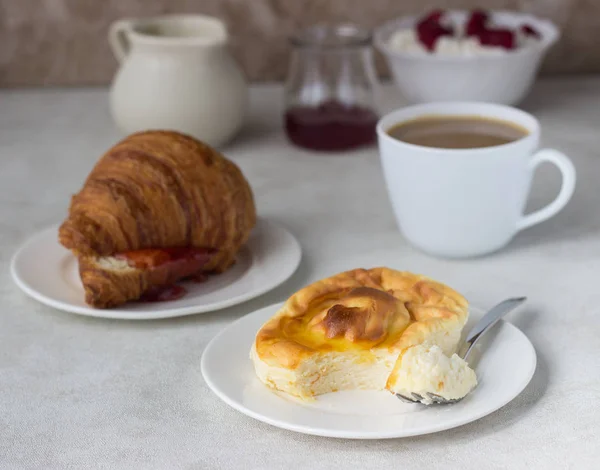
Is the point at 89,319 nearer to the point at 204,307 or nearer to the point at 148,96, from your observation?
the point at 204,307

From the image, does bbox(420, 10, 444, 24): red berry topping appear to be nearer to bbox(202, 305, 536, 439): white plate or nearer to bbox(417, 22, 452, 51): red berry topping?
bbox(417, 22, 452, 51): red berry topping

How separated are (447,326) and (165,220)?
0.32m

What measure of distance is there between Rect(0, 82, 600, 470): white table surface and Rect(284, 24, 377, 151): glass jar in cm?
3

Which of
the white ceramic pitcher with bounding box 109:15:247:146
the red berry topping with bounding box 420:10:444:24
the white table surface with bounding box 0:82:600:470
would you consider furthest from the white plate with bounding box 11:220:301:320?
the red berry topping with bounding box 420:10:444:24

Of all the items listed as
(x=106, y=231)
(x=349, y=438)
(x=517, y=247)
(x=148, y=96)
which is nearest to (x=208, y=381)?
(x=349, y=438)

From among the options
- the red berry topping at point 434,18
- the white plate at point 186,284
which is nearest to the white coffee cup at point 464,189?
the white plate at point 186,284

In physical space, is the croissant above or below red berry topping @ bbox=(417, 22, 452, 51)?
below

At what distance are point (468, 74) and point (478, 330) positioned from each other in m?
0.67

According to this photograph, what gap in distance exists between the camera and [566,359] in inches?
31.7

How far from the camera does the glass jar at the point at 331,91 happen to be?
1343 mm

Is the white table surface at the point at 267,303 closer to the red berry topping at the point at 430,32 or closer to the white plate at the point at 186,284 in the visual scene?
the white plate at the point at 186,284

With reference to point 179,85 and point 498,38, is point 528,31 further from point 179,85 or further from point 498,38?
point 179,85

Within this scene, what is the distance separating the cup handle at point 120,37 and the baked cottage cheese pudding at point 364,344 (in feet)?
2.32

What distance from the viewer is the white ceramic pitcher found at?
1.30m
